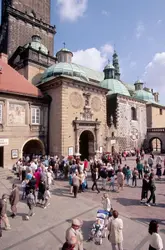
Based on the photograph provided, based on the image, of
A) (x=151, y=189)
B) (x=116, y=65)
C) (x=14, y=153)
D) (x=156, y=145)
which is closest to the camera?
(x=151, y=189)

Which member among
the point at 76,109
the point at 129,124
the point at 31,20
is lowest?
the point at 129,124

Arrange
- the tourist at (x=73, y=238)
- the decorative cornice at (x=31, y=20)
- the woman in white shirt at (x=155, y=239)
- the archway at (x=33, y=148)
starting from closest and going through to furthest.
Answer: the tourist at (x=73, y=238) → the woman in white shirt at (x=155, y=239) → the archway at (x=33, y=148) → the decorative cornice at (x=31, y=20)

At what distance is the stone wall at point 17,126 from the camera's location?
55.3ft

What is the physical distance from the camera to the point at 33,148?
20656 millimetres

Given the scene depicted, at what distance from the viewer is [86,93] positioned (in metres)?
21.6

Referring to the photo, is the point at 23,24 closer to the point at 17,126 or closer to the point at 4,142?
the point at 17,126

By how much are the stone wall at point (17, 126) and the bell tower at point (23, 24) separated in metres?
17.3

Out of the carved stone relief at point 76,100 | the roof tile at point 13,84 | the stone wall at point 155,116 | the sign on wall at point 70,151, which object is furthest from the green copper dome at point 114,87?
the roof tile at point 13,84

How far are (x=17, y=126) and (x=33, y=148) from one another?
13.1 ft

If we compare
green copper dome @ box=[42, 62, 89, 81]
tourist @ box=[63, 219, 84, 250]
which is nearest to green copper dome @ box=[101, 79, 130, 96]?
green copper dome @ box=[42, 62, 89, 81]

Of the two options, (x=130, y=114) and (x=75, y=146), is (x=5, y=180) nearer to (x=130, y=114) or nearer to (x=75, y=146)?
(x=75, y=146)

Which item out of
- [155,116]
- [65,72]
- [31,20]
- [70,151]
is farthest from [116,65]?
[70,151]

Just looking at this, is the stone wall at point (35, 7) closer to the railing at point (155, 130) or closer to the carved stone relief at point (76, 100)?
the carved stone relief at point (76, 100)

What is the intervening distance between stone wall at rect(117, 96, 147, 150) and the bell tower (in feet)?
64.6
